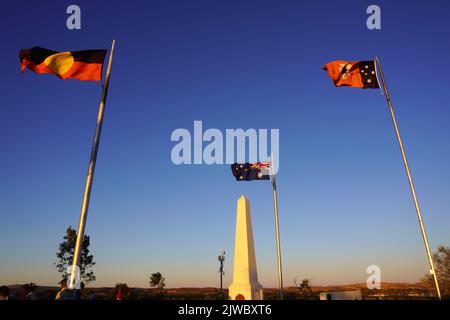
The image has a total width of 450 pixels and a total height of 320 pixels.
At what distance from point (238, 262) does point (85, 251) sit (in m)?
33.1

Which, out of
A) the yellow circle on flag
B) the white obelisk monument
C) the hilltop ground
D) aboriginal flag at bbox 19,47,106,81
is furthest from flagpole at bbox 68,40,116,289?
the white obelisk monument

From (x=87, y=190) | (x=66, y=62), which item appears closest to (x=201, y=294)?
(x=87, y=190)

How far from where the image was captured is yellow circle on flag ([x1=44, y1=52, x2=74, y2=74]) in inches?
436

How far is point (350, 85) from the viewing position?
1449 centimetres

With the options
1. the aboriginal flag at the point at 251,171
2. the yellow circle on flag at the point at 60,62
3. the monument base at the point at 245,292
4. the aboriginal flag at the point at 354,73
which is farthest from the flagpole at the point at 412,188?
the yellow circle on flag at the point at 60,62

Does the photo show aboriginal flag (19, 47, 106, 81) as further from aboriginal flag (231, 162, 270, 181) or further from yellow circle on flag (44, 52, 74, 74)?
aboriginal flag (231, 162, 270, 181)

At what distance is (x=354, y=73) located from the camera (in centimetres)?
1453

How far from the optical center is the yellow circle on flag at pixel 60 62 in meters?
11.1

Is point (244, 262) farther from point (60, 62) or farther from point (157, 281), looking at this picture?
point (157, 281)

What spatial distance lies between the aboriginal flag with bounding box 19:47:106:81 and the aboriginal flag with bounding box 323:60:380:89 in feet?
32.4

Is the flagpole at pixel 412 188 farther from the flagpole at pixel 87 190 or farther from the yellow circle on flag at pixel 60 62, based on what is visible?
the yellow circle on flag at pixel 60 62

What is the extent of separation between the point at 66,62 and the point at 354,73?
38.8 feet

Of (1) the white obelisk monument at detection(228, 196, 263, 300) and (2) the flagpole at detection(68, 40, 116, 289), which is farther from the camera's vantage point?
(1) the white obelisk monument at detection(228, 196, 263, 300)

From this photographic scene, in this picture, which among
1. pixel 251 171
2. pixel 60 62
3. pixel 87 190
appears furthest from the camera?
pixel 251 171
